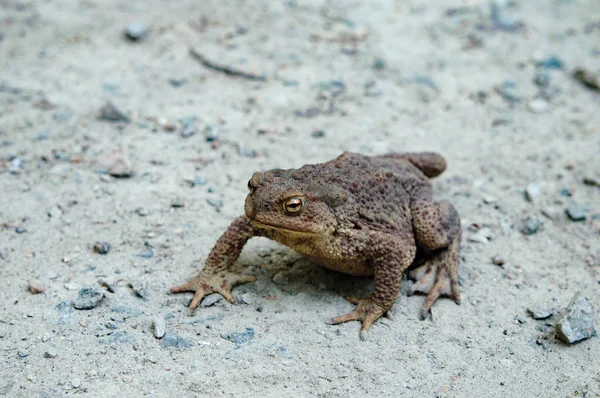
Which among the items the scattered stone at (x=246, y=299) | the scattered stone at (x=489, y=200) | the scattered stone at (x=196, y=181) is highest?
the scattered stone at (x=196, y=181)

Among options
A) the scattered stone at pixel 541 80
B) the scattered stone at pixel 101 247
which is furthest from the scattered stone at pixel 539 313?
the scattered stone at pixel 541 80

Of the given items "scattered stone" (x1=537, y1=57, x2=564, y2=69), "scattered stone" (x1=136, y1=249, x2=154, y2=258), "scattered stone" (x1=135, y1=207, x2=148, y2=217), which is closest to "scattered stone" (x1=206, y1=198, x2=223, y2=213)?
"scattered stone" (x1=135, y1=207, x2=148, y2=217)

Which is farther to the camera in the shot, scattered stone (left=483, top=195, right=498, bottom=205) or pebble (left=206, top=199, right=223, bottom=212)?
scattered stone (left=483, top=195, right=498, bottom=205)

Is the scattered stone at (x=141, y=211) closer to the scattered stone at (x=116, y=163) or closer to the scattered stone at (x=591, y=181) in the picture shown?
the scattered stone at (x=116, y=163)

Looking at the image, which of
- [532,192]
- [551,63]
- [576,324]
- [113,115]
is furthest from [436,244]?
[551,63]

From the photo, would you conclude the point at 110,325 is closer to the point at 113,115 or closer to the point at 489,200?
the point at 113,115

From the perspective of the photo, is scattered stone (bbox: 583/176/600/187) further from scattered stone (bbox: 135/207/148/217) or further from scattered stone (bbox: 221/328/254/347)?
scattered stone (bbox: 135/207/148/217)
